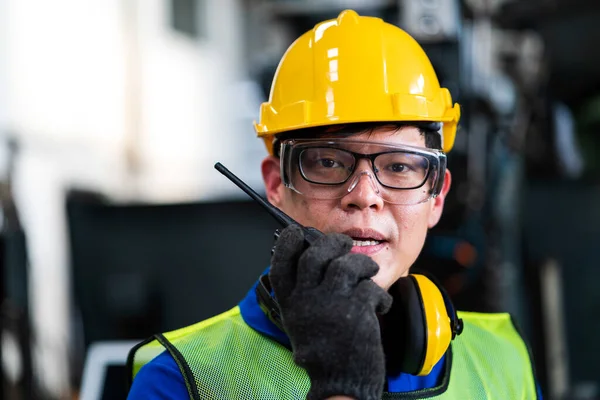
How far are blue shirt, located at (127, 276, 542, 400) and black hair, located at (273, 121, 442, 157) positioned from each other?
42 centimetres

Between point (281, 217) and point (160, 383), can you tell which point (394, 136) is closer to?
point (281, 217)

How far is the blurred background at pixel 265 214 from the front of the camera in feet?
15.2

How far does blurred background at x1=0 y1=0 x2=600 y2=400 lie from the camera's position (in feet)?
15.2

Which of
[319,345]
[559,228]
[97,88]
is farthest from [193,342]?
[97,88]

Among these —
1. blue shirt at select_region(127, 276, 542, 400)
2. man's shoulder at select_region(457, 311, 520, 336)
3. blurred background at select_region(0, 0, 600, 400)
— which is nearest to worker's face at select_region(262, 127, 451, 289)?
blue shirt at select_region(127, 276, 542, 400)

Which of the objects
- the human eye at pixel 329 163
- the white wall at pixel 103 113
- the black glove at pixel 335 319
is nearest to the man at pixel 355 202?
the human eye at pixel 329 163

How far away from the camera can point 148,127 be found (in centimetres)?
848

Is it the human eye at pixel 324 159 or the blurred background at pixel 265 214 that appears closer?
the human eye at pixel 324 159

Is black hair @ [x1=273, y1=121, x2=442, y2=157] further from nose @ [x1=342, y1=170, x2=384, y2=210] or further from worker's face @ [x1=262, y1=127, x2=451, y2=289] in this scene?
nose @ [x1=342, y1=170, x2=384, y2=210]

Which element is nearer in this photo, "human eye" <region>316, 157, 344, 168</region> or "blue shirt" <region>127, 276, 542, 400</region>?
"blue shirt" <region>127, 276, 542, 400</region>

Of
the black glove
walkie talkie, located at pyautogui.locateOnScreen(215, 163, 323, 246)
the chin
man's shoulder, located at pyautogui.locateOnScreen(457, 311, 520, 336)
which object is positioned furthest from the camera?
man's shoulder, located at pyautogui.locateOnScreen(457, 311, 520, 336)

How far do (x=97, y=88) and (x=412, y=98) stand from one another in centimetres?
591

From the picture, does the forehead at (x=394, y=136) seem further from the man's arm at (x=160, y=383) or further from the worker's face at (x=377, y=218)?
the man's arm at (x=160, y=383)

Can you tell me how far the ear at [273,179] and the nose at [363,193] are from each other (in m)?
0.27
